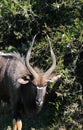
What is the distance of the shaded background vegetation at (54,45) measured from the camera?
923cm

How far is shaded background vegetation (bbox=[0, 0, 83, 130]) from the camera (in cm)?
923

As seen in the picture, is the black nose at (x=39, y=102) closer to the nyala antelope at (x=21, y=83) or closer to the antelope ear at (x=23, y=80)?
the nyala antelope at (x=21, y=83)

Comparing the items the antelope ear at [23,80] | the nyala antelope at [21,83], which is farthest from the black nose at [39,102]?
the antelope ear at [23,80]

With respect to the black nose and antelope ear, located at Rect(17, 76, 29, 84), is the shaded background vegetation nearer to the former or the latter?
antelope ear, located at Rect(17, 76, 29, 84)

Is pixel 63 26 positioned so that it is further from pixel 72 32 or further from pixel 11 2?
pixel 11 2

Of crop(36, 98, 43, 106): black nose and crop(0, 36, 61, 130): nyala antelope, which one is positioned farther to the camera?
crop(0, 36, 61, 130): nyala antelope

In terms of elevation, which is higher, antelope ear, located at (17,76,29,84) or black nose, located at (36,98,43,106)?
antelope ear, located at (17,76,29,84)

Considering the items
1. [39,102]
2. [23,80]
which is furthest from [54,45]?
[39,102]

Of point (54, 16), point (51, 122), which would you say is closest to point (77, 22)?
point (54, 16)

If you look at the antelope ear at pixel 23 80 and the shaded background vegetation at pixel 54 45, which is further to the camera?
the shaded background vegetation at pixel 54 45

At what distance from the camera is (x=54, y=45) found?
943cm

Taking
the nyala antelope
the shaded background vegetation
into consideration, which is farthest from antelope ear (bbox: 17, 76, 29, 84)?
the shaded background vegetation

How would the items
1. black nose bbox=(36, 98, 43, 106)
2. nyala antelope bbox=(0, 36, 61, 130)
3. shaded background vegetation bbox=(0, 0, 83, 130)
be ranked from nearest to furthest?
black nose bbox=(36, 98, 43, 106) < nyala antelope bbox=(0, 36, 61, 130) < shaded background vegetation bbox=(0, 0, 83, 130)

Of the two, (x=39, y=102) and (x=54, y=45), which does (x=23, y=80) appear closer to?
(x=39, y=102)
